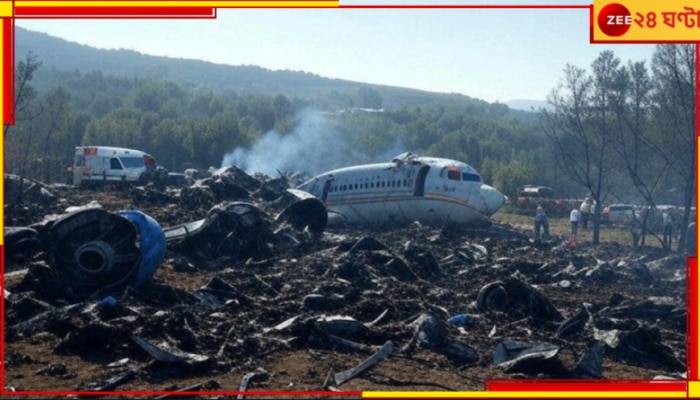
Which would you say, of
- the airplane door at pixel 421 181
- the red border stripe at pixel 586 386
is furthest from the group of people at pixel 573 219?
the red border stripe at pixel 586 386

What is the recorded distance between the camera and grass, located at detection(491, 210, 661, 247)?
4347 centimetres

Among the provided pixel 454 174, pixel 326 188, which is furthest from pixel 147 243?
pixel 326 188

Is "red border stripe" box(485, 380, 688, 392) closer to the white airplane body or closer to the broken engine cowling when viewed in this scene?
the broken engine cowling

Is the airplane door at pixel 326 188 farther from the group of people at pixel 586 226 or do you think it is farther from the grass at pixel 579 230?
the grass at pixel 579 230

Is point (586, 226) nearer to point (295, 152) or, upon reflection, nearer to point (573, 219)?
point (573, 219)

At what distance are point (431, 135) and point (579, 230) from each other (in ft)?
150

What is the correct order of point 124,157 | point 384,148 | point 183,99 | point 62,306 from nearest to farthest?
point 62,306 < point 124,157 < point 384,148 < point 183,99

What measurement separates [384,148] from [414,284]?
221 feet

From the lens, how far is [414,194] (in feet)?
119

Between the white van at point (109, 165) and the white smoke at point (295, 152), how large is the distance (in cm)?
2045

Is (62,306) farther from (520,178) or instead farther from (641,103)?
(520,178)

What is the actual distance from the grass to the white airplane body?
8.55 meters

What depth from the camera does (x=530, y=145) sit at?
99875 millimetres

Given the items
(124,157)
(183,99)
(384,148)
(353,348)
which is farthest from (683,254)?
(183,99)
